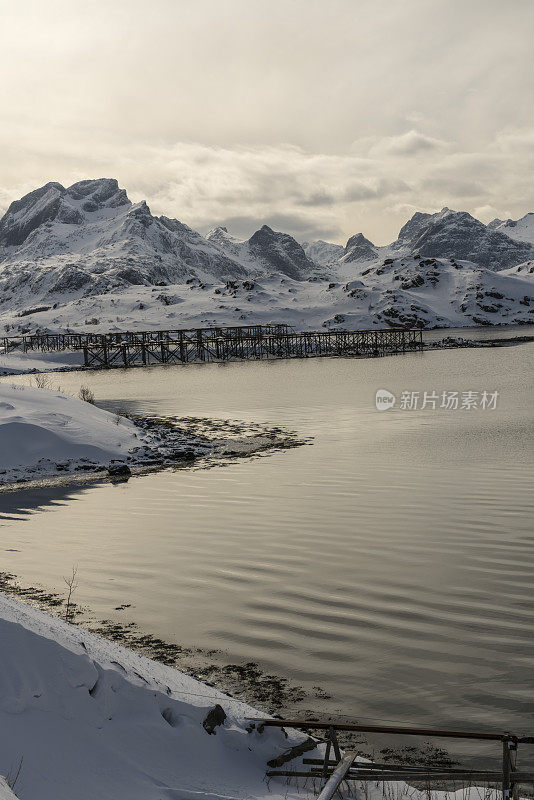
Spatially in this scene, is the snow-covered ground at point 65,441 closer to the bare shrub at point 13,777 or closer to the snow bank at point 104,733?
the snow bank at point 104,733

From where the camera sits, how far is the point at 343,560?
14773 mm

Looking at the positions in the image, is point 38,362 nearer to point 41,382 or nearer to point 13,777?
point 41,382

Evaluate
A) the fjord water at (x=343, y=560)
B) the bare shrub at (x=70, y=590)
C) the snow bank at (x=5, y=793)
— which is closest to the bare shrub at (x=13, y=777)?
the snow bank at (x=5, y=793)

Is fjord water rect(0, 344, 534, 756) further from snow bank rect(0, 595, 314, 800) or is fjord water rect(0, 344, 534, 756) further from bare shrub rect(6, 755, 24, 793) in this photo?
bare shrub rect(6, 755, 24, 793)

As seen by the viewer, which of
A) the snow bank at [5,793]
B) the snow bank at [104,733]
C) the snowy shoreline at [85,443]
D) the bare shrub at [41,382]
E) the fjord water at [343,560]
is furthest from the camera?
the bare shrub at [41,382]

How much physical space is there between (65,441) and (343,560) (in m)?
17.0

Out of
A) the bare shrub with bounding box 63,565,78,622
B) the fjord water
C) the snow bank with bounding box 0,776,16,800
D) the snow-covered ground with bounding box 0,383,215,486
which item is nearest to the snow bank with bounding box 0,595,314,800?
the snow bank with bounding box 0,776,16,800

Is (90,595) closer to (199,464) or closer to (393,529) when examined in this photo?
(393,529)

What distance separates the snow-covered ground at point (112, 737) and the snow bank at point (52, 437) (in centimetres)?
1938

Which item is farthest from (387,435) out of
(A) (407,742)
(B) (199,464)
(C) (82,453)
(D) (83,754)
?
(D) (83,754)

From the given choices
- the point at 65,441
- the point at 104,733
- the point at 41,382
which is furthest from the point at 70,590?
the point at 41,382

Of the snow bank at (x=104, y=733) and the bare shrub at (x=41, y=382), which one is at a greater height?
Result: the bare shrub at (x=41, y=382)

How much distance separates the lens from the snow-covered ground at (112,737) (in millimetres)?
6367

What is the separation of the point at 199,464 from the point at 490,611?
17.0 m
